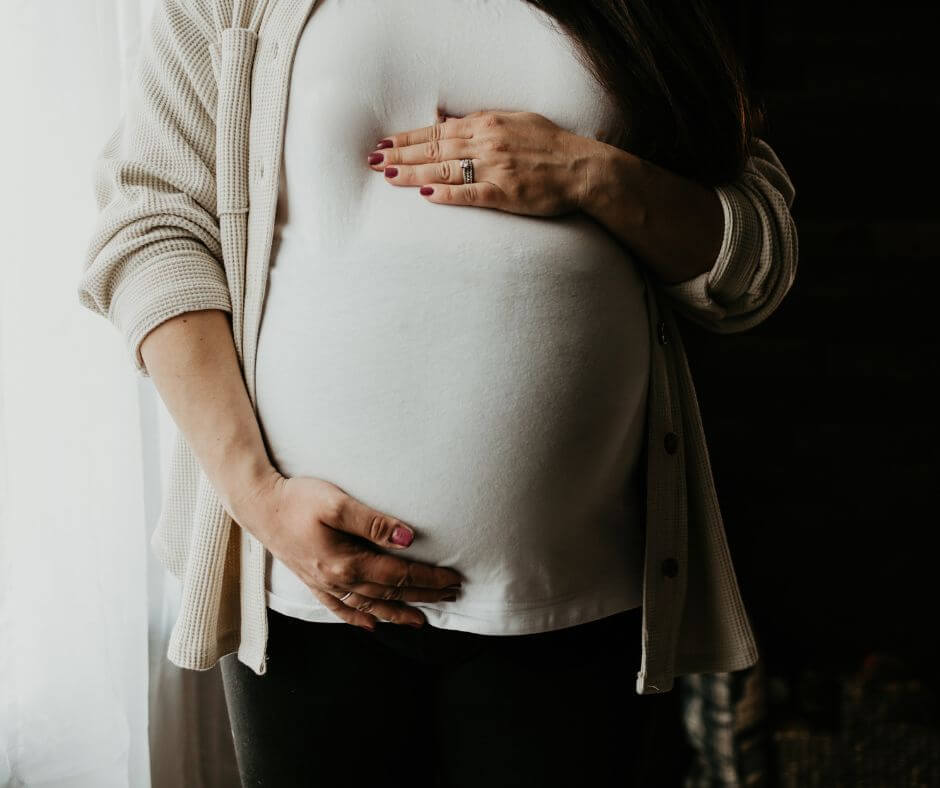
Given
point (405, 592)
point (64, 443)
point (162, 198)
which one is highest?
point (162, 198)

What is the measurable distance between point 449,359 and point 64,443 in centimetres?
66

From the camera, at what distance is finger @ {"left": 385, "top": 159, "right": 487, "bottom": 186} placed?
0.74 metres

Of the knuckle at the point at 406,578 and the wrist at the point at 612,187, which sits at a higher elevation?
the wrist at the point at 612,187

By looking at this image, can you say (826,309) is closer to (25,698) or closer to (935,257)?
(935,257)

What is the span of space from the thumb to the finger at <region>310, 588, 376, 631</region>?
7cm

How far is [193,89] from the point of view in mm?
794

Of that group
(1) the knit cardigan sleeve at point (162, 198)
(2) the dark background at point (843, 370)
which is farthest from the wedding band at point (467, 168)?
(2) the dark background at point (843, 370)

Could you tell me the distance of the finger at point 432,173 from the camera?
738 millimetres

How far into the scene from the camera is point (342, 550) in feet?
2.36

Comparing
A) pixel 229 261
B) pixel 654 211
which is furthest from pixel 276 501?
pixel 654 211

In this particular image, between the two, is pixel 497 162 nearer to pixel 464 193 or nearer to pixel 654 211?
pixel 464 193

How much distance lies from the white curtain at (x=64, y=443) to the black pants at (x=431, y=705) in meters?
0.43

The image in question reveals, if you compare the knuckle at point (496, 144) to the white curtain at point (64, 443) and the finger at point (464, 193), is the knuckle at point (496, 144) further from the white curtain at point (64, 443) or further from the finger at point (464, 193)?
the white curtain at point (64, 443)

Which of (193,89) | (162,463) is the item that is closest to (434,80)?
(193,89)
